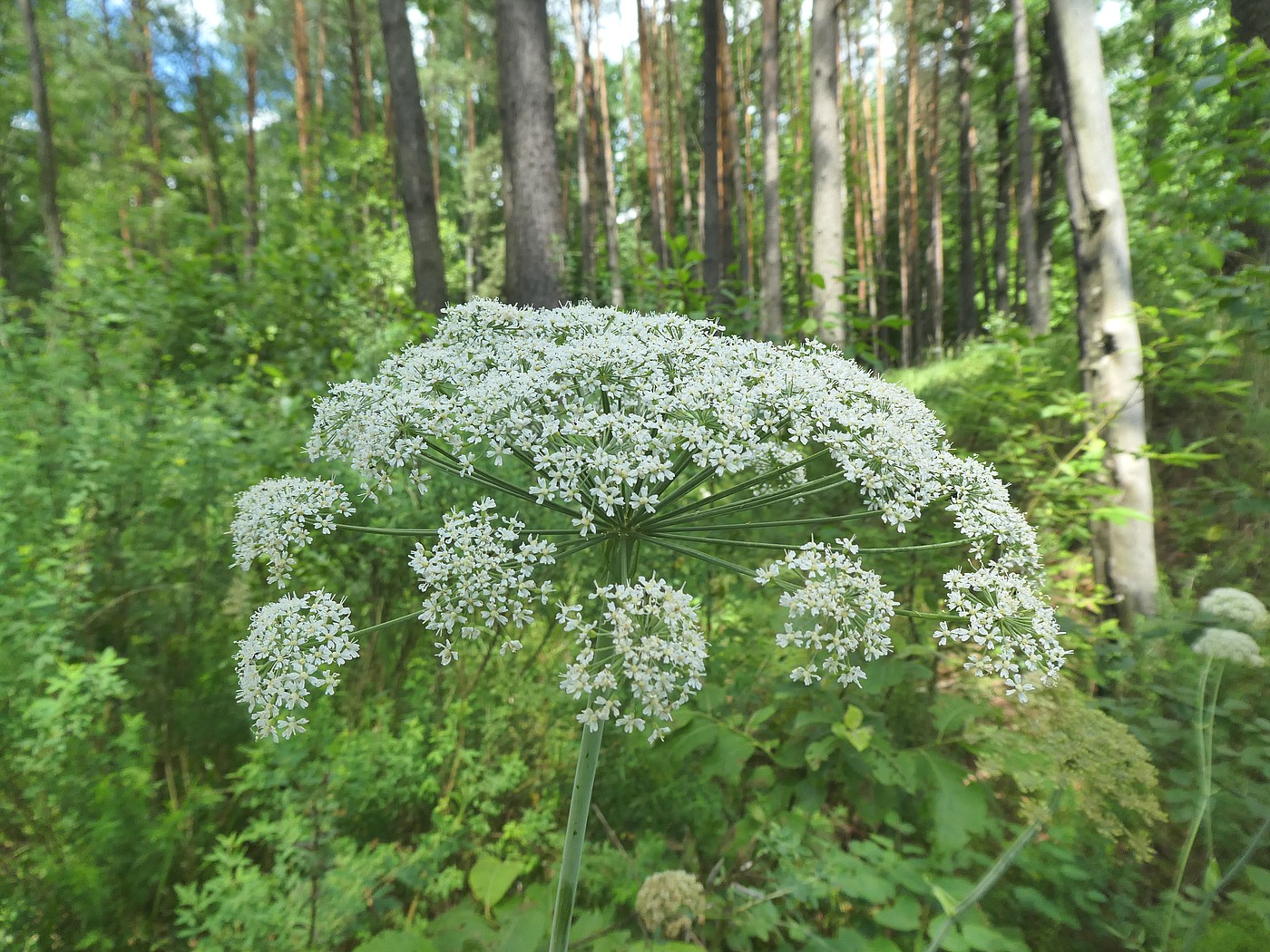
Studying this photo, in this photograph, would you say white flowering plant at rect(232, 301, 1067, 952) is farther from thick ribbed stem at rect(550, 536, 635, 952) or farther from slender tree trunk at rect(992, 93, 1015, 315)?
slender tree trunk at rect(992, 93, 1015, 315)

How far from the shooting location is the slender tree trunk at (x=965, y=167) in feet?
53.7

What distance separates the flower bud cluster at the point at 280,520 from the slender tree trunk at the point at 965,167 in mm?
20548

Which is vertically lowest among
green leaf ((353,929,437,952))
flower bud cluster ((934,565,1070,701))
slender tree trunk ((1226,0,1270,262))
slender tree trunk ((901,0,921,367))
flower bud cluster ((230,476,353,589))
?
green leaf ((353,929,437,952))

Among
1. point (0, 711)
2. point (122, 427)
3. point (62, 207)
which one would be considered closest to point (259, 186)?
point (62, 207)

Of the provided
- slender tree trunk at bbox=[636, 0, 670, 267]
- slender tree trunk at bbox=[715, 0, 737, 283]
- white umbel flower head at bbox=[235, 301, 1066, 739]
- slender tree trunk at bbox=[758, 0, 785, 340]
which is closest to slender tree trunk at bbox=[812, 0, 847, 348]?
slender tree trunk at bbox=[758, 0, 785, 340]

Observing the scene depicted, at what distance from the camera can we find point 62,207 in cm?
2036

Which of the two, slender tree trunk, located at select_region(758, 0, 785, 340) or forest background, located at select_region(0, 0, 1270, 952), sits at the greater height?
slender tree trunk, located at select_region(758, 0, 785, 340)

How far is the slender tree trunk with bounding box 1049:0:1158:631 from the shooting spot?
147 inches

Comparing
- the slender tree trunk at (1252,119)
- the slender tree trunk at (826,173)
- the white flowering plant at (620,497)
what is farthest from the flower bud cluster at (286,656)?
the slender tree trunk at (826,173)

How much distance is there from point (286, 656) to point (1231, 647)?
11.2 ft

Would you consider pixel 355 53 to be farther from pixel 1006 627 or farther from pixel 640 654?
pixel 1006 627

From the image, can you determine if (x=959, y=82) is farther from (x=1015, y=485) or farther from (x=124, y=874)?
(x=124, y=874)

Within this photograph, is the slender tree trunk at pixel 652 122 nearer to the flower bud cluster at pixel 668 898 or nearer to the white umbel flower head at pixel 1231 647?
the white umbel flower head at pixel 1231 647

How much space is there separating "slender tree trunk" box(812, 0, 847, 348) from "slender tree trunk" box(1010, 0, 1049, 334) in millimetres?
9783
